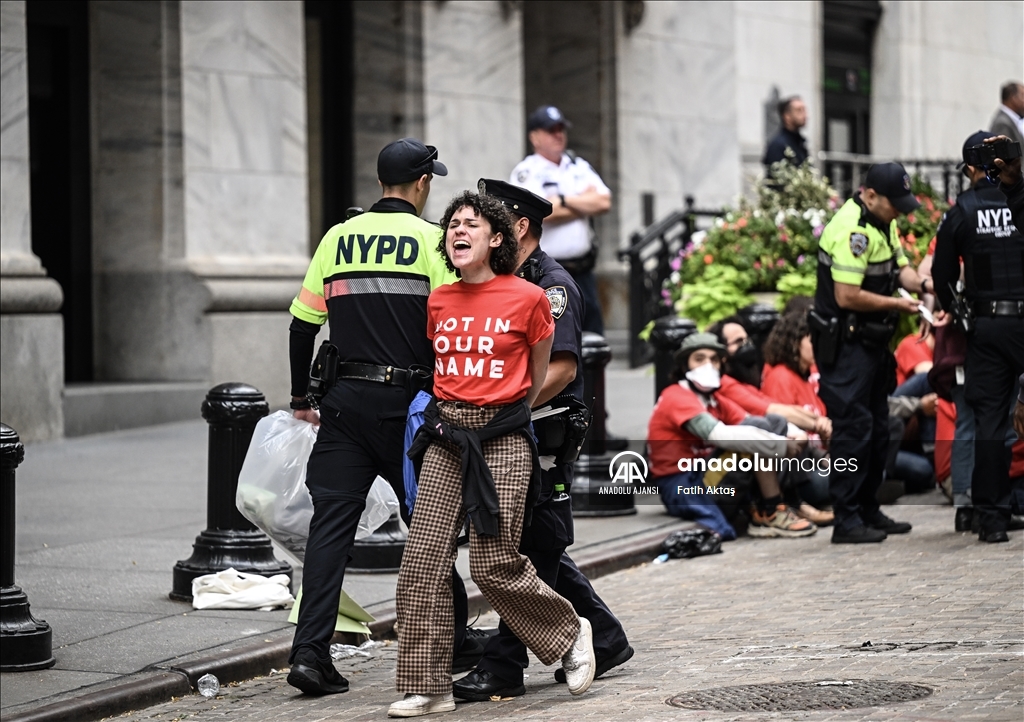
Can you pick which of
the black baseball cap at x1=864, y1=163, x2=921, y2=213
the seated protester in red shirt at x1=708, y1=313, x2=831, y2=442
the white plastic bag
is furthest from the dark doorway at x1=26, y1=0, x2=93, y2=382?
the white plastic bag

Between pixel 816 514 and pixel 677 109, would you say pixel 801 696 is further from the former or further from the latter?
pixel 677 109

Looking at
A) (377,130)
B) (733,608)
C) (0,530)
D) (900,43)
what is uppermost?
(900,43)

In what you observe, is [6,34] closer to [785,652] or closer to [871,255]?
[871,255]

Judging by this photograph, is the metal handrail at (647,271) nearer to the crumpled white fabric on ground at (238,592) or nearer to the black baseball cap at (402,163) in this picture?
the crumpled white fabric on ground at (238,592)

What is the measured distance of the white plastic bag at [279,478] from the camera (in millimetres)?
6992

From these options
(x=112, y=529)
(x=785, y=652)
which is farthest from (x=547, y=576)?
(x=112, y=529)

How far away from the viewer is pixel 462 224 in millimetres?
5941

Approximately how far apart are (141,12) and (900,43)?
1670cm

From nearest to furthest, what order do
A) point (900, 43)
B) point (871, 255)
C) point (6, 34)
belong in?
point (871, 255) < point (6, 34) < point (900, 43)

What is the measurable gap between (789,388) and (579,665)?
4947 millimetres

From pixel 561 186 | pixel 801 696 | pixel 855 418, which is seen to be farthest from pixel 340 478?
pixel 561 186

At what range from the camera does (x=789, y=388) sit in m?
10.7

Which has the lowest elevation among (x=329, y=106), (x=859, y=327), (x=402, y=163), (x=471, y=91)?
(x=859, y=327)

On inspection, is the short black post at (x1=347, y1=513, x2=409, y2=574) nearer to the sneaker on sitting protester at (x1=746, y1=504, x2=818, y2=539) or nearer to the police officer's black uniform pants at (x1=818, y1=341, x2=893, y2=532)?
the police officer's black uniform pants at (x1=818, y1=341, x2=893, y2=532)
